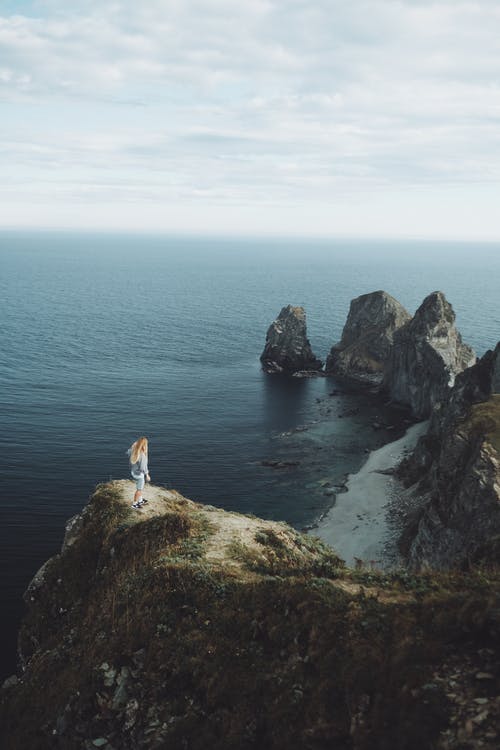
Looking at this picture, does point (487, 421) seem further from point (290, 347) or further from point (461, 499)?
point (290, 347)

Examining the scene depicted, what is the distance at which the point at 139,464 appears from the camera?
24109 millimetres

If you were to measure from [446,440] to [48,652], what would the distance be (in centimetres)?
4268

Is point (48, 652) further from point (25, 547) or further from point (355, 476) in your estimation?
point (355, 476)

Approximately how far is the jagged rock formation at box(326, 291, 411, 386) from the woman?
96.8 m

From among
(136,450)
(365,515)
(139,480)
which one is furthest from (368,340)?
(136,450)

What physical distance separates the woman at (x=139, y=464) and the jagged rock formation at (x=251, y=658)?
4.00 metres

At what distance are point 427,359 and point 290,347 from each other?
3656 cm

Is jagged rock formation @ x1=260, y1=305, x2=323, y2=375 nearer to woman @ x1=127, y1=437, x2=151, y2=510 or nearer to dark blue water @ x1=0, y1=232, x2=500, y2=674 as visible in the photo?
dark blue water @ x1=0, y1=232, x2=500, y2=674

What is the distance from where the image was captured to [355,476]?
7088 centimetres

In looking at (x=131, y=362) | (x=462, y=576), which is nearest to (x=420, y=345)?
(x=131, y=362)

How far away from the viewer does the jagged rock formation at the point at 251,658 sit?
10594 mm

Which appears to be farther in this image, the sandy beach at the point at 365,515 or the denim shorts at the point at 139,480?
the sandy beach at the point at 365,515

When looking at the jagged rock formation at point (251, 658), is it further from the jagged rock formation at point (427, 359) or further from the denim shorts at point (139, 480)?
the jagged rock formation at point (427, 359)

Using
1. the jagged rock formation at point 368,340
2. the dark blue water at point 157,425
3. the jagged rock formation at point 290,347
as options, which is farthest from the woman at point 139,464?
the jagged rock formation at point 290,347
